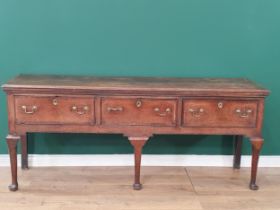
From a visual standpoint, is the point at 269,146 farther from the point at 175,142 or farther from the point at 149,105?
the point at 149,105

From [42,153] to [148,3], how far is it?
1375 millimetres

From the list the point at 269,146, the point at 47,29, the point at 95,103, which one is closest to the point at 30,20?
the point at 47,29

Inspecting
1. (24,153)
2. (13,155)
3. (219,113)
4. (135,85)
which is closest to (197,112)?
(219,113)

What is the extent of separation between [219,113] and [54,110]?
3.42 feet

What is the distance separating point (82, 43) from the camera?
9.09 feet

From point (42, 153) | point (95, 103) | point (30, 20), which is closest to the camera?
point (95, 103)

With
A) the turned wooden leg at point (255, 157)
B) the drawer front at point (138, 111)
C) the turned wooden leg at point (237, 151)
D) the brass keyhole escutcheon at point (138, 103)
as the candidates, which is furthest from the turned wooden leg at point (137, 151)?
the turned wooden leg at point (237, 151)

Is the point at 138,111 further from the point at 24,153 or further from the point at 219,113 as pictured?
the point at 24,153

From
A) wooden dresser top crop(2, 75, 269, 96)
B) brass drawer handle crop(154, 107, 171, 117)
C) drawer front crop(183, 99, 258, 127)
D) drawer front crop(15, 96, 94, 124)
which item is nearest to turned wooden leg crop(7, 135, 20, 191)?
drawer front crop(15, 96, 94, 124)

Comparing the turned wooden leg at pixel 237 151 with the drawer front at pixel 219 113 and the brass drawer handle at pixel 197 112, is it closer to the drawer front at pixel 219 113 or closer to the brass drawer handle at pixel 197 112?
the drawer front at pixel 219 113

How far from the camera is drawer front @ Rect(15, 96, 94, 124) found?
7.77 ft

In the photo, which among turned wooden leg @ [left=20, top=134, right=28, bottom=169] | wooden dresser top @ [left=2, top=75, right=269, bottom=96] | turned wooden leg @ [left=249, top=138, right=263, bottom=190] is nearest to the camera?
wooden dresser top @ [left=2, top=75, right=269, bottom=96]

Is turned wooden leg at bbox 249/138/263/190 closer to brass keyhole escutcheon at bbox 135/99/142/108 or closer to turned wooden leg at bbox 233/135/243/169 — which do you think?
turned wooden leg at bbox 233/135/243/169

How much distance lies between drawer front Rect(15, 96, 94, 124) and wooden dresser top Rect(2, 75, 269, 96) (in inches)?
2.7
